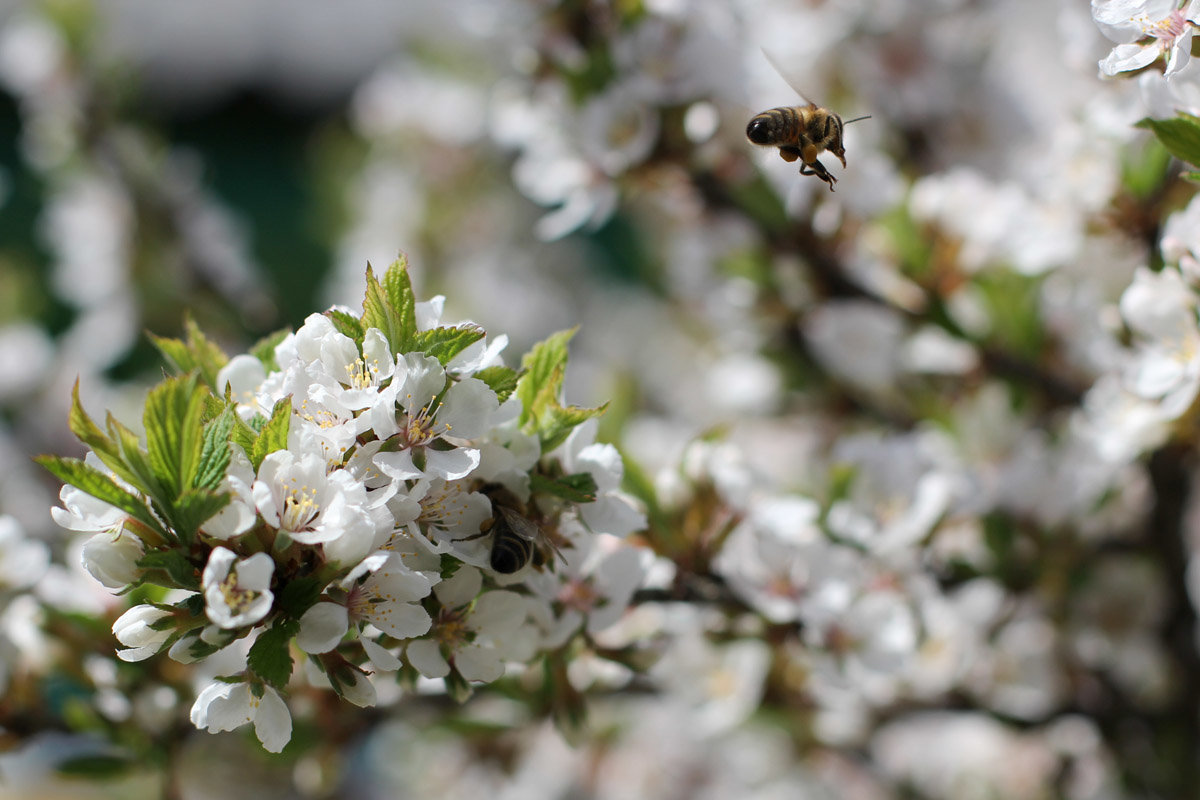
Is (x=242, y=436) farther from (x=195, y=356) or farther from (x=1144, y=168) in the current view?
(x=1144, y=168)

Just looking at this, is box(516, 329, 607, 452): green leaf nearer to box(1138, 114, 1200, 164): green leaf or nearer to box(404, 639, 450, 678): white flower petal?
box(404, 639, 450, 678): white flower petal

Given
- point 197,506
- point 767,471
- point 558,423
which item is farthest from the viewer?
point 767,471

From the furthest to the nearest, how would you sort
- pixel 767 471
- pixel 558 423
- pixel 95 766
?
pixel 767 471 → pixel 95 766 → pixel 558 423

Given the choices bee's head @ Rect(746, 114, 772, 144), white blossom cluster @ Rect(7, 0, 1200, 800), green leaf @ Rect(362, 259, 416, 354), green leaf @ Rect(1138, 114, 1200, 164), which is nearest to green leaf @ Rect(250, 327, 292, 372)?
white blossom cluster @ Rect(7, 0, 1200, 800)

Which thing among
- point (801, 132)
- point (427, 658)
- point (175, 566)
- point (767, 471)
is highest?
point (801, 132)

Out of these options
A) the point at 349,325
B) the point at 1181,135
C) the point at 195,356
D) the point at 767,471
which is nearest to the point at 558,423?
the point at 349,325

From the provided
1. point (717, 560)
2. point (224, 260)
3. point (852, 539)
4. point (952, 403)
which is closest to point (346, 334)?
point (717, 560)

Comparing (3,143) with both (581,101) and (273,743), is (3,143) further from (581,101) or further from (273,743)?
(273,743)

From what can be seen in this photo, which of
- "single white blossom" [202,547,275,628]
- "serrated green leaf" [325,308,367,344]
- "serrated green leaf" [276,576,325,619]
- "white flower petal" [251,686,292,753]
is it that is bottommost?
"white flower petal" [251,686,292,753]
